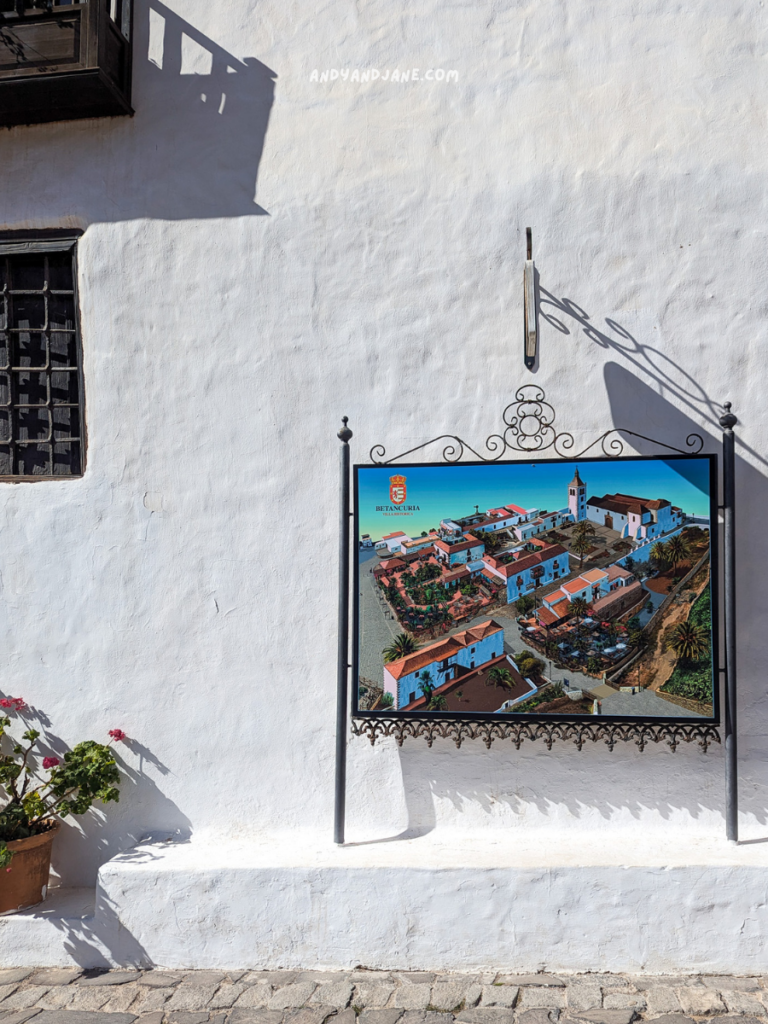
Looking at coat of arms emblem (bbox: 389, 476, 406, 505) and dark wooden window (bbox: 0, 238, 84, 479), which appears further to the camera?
dark wooden window (bbox: 0, 238, 84, 479)

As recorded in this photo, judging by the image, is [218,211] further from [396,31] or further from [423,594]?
[423,594]

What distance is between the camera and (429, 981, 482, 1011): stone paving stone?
12.2 feet

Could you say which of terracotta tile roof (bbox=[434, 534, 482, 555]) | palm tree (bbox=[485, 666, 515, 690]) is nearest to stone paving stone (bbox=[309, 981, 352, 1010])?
palm tree (bbox=[485, 666, 515, 690])

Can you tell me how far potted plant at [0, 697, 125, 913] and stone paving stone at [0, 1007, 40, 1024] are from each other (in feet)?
2.33

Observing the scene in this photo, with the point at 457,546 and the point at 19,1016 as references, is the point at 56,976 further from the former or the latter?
the point at 457,546

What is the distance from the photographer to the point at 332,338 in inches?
188

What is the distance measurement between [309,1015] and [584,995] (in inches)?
49.2

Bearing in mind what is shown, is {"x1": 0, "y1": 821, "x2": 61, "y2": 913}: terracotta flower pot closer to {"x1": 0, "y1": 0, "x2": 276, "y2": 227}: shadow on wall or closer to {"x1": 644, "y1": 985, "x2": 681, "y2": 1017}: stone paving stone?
{"x1": 644, "y1": 985, "x2": 681, "y2": 1017}: stone paving stone

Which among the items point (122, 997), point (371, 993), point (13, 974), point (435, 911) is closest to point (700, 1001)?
point (435, 911)

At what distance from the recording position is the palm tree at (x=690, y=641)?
4.21 metres

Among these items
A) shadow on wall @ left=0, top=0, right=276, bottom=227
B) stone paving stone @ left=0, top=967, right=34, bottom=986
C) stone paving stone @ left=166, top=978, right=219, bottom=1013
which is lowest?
stone paving stone @ left=0, top=967, right=34, bottom=986

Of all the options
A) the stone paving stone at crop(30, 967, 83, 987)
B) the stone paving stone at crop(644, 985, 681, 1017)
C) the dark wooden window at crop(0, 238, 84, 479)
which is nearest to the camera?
the stone paving stone at crop(644, 985, 681, 1017)

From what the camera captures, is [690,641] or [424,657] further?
[424,657]

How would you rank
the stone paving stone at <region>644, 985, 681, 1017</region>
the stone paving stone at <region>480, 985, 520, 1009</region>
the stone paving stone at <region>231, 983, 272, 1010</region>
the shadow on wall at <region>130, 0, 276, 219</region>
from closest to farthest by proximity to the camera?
the stone paving stone at <region>644, 985, 681, 1017</region>, the stone paving stone at <region>480, 985, 520, 1009</region>, the stone paving stone at <region>231, 983, 272, 1010</region>, the shadow on wall at <region>130, 0, 276, 219</region>
